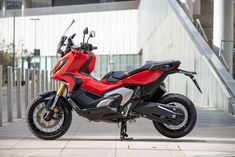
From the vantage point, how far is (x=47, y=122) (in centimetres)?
801

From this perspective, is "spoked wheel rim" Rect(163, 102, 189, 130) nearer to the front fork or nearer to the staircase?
the front fork

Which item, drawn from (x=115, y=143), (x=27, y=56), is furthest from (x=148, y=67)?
(x=27, y=56)

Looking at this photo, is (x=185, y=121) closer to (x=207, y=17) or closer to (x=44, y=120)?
(x=44, y=120)

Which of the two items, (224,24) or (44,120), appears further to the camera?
(224,24)

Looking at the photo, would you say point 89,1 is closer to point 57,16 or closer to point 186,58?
point 57,16

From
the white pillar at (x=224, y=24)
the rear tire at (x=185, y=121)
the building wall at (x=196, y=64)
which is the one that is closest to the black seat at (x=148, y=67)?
the rear tire at (x=185, y=121)

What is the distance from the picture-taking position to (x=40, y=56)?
240ft

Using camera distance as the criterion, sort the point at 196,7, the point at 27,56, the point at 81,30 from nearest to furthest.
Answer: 1. the point at 196,7
2. the point at 81,30
3. the point at 27,56

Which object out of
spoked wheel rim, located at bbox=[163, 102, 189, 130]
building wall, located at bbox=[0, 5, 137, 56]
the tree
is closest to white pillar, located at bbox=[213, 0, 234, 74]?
spoked wheel rim, located at bbox=[163, 102, 189, 130]

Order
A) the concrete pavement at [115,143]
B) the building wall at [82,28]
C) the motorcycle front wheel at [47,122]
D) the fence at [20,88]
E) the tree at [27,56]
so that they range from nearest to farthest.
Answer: the concrete pavement at [115,143]
the motorcycle front wheel at [47,122]
the fence at [20,88]
the building wall at [82,28]
the tree at [27,56]

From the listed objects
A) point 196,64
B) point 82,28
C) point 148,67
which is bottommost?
point 196,64

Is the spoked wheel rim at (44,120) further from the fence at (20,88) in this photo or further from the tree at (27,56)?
the tree at (27,56)

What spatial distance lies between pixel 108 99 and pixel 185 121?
1.14m

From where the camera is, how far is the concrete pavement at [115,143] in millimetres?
6832
